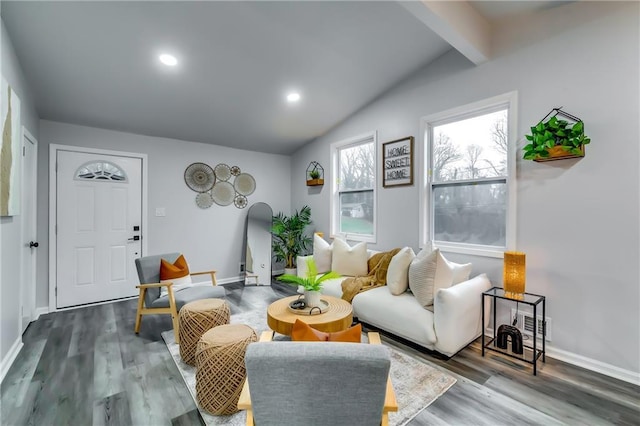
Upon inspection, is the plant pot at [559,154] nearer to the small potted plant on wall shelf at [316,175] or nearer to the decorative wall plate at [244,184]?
the small potted plant on wall shelf at [316,175]

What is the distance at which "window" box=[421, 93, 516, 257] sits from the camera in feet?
9.14

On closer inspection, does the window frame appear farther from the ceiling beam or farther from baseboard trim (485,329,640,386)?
baseboard trim (485,329,640,386)

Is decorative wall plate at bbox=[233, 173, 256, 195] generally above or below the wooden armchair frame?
above

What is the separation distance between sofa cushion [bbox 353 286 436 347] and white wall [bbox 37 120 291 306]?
8.99 feet

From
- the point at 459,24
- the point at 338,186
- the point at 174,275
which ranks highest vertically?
the point at 459,24

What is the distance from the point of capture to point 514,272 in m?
2.42

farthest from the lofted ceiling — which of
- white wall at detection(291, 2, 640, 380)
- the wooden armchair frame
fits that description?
the wooden armchair frame

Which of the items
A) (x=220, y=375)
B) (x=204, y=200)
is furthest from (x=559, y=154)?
(x=204, y=200)

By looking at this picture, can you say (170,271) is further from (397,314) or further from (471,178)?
(471,178)

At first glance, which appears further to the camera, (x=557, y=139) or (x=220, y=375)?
(x=557, y=139)

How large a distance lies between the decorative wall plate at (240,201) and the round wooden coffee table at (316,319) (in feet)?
9.34

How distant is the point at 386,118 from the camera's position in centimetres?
381

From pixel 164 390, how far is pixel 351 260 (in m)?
2.26

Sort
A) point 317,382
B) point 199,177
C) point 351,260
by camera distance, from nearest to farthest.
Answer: point 317,382 < point 351,260 < point 199,177
